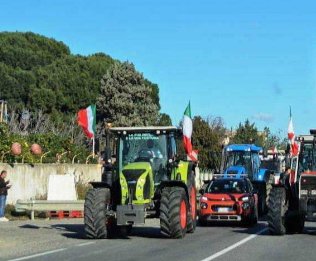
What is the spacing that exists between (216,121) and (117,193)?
62.6 metres

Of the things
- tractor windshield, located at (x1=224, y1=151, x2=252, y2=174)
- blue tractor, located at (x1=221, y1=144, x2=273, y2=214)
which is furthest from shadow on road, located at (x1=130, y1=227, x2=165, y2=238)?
tractor windshield, located at (x1=224, y1=151, x2=252, y2=174)

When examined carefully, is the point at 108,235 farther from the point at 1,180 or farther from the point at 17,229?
the point at 1,180

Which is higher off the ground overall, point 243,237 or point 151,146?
point 151,146

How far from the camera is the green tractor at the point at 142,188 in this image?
1762 centimetres

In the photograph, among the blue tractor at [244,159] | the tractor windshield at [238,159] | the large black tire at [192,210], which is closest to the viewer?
the large black tire at [192,210]

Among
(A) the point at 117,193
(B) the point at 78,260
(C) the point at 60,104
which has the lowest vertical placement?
(B) the point at 78,260

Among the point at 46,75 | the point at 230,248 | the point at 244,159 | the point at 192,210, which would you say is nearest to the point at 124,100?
the point at 46,75

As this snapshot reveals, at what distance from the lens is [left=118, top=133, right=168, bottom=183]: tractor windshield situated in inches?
746

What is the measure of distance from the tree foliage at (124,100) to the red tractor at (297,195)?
36.1 meters

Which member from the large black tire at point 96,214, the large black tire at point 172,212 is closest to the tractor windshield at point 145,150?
the large black tire at point 172,212

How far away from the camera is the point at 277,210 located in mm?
18594

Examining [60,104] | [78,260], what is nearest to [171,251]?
[78,260]

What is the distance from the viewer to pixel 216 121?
80.8m

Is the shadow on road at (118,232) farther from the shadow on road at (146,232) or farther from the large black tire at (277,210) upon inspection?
A: the large black tire at (277,210)
